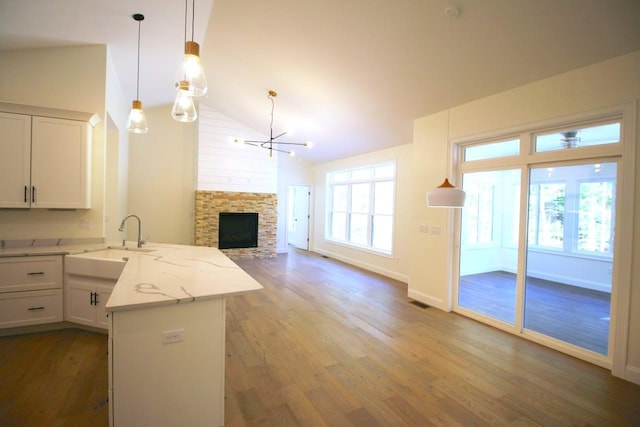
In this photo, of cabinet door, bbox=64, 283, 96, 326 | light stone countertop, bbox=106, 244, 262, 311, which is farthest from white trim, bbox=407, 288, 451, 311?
cabinet door, bbox=64, 283, 96, 326

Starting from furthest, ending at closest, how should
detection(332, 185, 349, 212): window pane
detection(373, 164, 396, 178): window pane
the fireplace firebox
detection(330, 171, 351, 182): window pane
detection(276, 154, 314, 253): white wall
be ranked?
detection(276, 154, 314, 253): white wall → detection(332, 185, 349, 212): window pane → detection(330, 171, 351, 182): window pane → the fireplace firebox → detection(373, 164, 396, 178): window pane

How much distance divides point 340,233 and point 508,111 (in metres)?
5.33

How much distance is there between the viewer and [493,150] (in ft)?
12.2

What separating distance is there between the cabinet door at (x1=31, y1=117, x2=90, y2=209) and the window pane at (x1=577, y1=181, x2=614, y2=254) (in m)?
5.54

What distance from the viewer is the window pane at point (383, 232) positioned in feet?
20.9

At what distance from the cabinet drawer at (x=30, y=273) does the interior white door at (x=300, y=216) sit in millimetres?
6557

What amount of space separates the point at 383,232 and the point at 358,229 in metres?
0.96

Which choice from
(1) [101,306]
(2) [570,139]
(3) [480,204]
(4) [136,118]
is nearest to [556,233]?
(2) [570,139]

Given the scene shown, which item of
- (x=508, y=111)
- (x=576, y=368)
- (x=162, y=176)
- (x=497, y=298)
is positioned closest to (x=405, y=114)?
(x=508, y=111)

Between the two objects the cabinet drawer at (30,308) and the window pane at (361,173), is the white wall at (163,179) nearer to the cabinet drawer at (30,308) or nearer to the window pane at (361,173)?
the cabinet drawer at (30,308)

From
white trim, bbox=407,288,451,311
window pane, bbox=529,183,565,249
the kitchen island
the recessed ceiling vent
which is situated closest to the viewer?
the kitchen island

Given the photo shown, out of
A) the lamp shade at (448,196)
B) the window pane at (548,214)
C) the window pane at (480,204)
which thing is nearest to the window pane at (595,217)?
the window pane at (548,214)

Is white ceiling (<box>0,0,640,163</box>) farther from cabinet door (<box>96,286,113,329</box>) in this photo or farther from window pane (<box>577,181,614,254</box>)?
cabinet door (<box>96,286,113,329</box>)

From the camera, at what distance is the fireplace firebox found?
7.45 m
